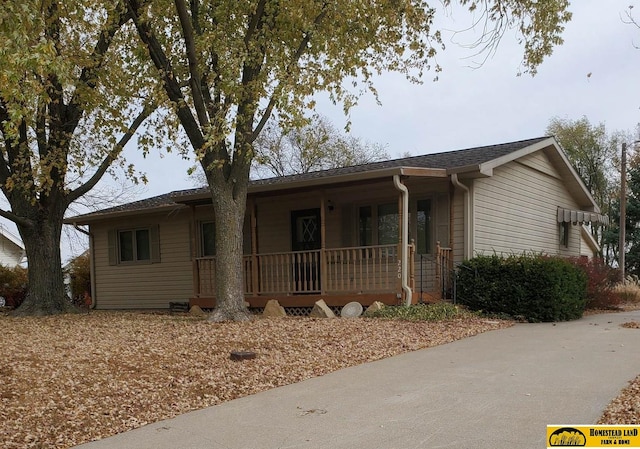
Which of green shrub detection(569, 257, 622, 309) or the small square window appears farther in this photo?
the small square window

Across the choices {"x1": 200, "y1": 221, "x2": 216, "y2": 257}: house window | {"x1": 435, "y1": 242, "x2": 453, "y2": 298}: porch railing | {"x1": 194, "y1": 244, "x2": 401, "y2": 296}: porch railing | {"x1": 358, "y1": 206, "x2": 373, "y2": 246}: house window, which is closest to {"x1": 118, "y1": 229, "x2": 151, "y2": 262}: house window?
{"x1": 200, "y1": 221, "x2": 216, "y2": 257}: house window

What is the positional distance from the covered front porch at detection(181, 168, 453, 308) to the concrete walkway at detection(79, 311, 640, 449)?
168 inches

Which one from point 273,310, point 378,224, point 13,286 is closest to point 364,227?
point 378,224

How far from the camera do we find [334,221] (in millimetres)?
13734

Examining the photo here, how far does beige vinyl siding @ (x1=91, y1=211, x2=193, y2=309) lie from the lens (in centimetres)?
1627

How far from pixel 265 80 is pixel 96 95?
3554 millimetres

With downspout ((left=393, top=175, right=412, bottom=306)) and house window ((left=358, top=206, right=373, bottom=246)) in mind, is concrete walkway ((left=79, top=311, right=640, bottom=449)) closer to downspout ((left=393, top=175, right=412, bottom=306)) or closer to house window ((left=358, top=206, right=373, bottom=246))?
downspout ((left=393, top=175, right=412, bottom=306))

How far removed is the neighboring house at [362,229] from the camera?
11703 millimetres

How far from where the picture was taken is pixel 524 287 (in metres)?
10.8

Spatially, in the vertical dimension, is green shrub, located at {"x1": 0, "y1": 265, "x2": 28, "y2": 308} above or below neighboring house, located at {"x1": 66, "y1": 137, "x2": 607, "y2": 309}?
below

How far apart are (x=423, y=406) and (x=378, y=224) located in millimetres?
8495

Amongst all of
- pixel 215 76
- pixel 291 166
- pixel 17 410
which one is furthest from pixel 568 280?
pixel 291 166

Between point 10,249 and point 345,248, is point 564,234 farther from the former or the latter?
point 10,249

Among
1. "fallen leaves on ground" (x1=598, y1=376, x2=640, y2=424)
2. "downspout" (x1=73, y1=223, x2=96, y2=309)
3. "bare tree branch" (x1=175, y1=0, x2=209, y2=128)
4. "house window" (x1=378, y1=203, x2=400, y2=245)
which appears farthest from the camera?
"downspout" (x1=73, y1=223, x2=96, y2=309)
